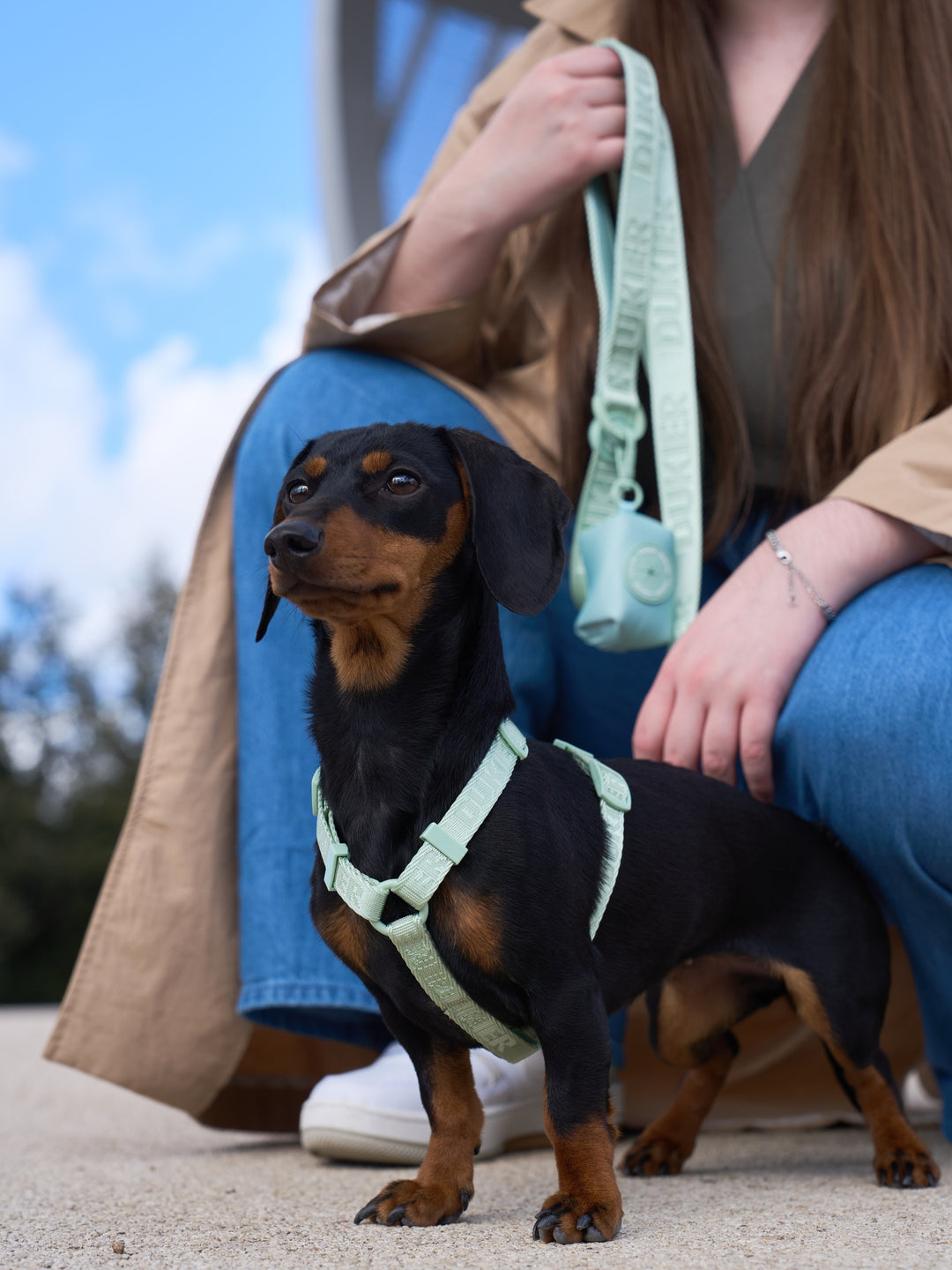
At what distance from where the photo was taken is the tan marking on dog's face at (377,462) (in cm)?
172

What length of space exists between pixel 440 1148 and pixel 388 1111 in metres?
0.46

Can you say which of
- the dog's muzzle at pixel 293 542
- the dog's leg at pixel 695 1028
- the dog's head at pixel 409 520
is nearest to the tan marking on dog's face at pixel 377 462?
the dog's head at pixel 409 520

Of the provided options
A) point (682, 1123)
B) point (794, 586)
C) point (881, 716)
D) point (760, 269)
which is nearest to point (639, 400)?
point (760, 269)

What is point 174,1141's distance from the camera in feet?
9.07

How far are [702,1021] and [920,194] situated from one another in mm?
1639

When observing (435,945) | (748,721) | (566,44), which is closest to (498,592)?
(435,945)

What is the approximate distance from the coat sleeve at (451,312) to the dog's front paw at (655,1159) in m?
1.57

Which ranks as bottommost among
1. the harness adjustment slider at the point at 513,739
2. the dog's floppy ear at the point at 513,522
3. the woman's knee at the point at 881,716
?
the woman's knee at the point at 881,716

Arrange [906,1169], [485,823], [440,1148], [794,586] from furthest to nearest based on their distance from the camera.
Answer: [794,586], [906,1169], [440,1148], [485,823]

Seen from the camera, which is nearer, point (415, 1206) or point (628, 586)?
point (415, 1206)

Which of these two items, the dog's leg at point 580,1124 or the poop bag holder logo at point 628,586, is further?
the poop bag holder logo at point 628,586

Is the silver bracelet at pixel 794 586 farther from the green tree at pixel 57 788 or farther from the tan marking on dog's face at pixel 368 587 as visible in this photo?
the green tree at pixel 57 788

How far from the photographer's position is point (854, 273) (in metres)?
2.50

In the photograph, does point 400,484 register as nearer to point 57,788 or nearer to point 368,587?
point 368,587
